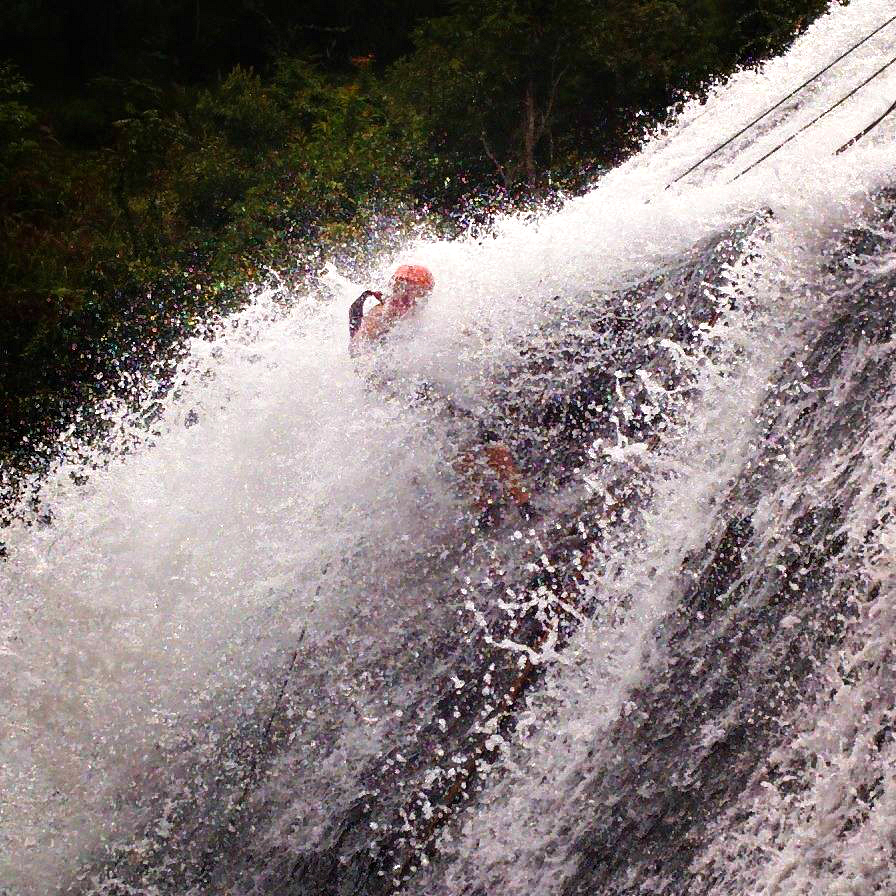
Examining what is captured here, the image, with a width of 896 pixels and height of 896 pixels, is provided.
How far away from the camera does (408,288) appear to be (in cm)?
585

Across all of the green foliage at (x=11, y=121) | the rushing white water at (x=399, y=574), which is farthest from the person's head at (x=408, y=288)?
the green foliage at (x=11, y=121)

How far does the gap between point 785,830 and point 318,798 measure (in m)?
2.55

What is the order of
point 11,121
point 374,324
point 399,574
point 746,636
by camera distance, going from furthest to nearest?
1. point 11,121
2. point 374,324
3. point 399,574
4. point 746,636

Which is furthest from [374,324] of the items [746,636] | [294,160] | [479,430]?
[294,160]

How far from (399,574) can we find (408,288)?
7.35ft

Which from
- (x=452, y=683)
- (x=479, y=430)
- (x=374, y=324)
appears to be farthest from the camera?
(x=374, y=324)

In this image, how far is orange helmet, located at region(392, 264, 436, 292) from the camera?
5.86 m

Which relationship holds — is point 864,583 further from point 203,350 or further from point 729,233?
point 203,350

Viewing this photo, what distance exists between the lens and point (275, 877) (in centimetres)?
439

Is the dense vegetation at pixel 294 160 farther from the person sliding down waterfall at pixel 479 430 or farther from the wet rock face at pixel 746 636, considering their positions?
the wet rock face at pixel 746 636

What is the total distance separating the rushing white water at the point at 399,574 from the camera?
412 centimetres

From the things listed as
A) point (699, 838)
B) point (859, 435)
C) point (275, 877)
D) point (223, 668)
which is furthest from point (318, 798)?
point (859, 435)

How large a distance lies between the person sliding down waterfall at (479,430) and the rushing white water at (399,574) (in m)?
0.15

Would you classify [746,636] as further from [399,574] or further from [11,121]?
[11,121]
